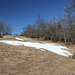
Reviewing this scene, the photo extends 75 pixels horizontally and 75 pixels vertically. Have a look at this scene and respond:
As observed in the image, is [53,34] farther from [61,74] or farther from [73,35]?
[61,74]

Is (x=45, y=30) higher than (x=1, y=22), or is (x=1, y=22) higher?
(x=1, y=22)

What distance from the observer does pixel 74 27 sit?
19688 mm

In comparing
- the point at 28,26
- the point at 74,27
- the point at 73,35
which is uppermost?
the point at 28,26

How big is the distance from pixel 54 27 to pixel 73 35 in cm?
1010

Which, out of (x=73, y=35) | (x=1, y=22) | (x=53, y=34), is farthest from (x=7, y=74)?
(x=1, y=22)

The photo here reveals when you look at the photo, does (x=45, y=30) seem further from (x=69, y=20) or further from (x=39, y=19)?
(x=69, y=20)

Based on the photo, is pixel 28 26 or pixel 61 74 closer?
pixel 61 74

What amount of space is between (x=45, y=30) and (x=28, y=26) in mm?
23876

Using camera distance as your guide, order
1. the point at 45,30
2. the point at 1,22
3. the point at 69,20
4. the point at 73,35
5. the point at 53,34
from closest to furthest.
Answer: the point at 69,20 → the point at 73,35 → the point at 53,34 → the point at 45,30 → the point at 1,22

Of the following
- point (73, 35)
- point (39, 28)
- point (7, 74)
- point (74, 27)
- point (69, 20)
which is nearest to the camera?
point (7, 74)

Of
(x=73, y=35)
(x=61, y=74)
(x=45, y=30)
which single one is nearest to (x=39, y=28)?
A: (x=45, y=30)

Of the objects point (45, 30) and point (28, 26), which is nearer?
point (45, 30)

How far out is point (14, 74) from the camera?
11.2 feet

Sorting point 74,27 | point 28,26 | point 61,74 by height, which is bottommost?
point 61,74
